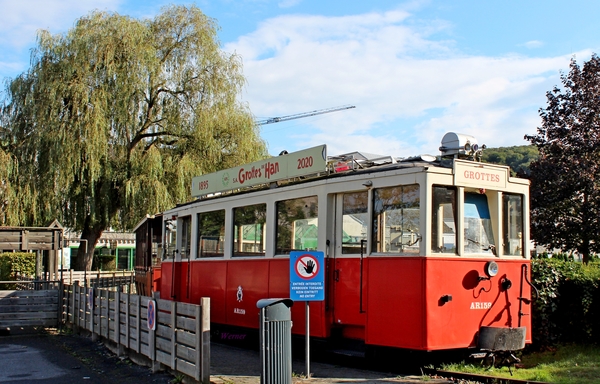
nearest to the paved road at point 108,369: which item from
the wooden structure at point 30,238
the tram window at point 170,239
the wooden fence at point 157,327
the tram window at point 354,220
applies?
the wooden fence at point 157,327

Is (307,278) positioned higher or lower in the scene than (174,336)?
higher

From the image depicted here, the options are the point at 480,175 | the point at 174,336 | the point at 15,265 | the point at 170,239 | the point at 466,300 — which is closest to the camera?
the point at 466,300

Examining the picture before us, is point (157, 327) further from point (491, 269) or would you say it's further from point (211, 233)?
point (491, 269)

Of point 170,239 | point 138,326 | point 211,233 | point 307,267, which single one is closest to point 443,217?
point 307,267

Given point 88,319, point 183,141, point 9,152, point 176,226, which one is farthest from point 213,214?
point 9,152

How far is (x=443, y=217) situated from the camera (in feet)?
28.6

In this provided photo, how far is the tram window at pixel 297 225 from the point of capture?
33.3 ft

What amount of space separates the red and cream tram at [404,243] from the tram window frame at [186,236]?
3238 mm

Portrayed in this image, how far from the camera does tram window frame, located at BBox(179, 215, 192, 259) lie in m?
14.3

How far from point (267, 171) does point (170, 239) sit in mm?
4717

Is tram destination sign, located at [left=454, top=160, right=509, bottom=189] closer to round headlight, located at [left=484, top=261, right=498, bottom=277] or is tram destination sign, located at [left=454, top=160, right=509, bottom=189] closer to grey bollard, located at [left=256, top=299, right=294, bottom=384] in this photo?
round headlight, located at [left=484, top=261, right=498, bottom=277]

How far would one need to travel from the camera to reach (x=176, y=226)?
48.7 feet

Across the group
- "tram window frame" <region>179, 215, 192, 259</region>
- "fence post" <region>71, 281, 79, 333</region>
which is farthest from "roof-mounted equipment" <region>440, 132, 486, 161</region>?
"fence post" <region>71, 281, 79, 333</region>

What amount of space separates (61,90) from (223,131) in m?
6.52
